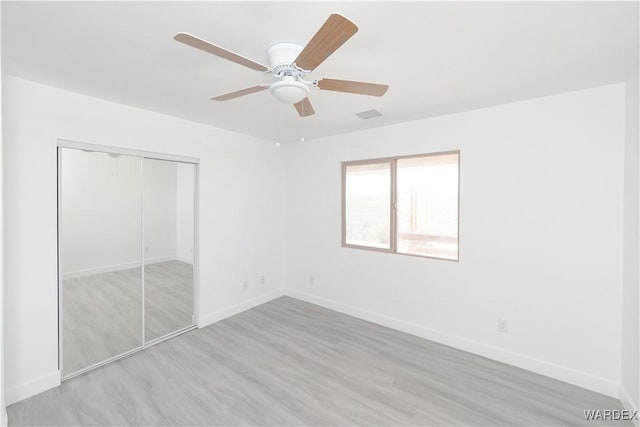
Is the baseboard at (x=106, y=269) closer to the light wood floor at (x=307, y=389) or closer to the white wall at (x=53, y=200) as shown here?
the white wall at (x=53, y=200)

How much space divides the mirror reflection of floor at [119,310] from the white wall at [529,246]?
2.47 meters

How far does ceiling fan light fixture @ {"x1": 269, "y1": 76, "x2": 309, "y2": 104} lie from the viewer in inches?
60.4

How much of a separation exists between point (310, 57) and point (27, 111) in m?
2.47

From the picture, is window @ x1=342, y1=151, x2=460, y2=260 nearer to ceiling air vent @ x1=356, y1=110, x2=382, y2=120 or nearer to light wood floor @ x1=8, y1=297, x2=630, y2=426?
ceiling air vent @ x1=356, y1=110, x2=382, y2=120

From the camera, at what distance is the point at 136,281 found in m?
2.88

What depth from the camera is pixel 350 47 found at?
65.9 inches

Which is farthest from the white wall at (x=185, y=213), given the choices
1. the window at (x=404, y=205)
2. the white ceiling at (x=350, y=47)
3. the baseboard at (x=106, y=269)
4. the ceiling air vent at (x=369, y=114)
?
the ceiling air vent at (x=369, y=114)

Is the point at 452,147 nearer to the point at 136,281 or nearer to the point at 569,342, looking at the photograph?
the point at 569,342

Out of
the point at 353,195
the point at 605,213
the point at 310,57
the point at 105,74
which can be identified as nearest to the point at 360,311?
the point at 353,195

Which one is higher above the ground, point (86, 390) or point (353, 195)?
point (353, 195)

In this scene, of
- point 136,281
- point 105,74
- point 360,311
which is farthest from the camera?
point 360,311

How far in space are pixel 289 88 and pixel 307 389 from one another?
7.68ft

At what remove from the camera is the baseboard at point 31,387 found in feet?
6.70

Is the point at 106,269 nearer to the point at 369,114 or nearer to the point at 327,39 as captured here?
the point at 327,39
